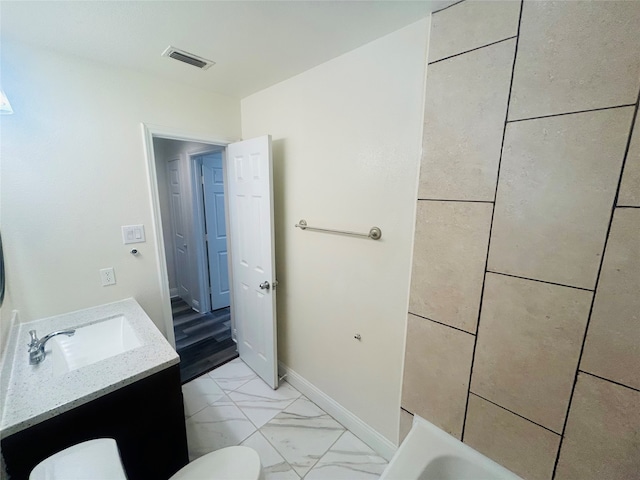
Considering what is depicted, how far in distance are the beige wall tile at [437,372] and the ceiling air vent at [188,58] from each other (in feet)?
6.03

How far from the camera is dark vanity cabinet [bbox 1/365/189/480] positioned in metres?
0.87

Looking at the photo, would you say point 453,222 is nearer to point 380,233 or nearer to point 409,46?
point 380,233

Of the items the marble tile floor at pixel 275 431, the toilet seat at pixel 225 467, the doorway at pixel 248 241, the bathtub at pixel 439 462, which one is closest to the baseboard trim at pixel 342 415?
the marble tile floor at pixel 275 431

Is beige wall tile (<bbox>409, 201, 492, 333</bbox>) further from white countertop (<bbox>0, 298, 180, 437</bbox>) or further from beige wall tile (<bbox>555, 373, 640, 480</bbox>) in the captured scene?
white countertop (<bbox>0, 298, 180, 437</bbox>)

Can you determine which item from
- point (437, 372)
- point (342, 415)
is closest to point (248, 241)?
point (342, 415)

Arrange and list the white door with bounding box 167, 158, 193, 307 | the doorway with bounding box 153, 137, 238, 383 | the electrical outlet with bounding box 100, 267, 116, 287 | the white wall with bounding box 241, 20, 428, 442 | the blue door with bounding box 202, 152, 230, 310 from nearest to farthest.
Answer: the white wall with bounding box 241, 20, 428, 442 → the electrical outlet with bounding box 100, 267, 116, 287 → the doorway with bounding box 153, 137, 238, 383 → the blue door with bounding box 202, 152, 230, 310 → the white door with bounding box 167, 158, 193, 307

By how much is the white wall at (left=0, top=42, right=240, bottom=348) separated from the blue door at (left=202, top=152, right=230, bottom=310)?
3.89ft

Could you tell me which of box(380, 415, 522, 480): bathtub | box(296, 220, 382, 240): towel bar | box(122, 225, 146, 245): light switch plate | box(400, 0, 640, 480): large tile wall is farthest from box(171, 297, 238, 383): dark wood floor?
box(400, 0, 640, 480): large tile wall

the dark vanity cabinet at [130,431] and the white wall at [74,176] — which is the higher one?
the white wall at [74,176]

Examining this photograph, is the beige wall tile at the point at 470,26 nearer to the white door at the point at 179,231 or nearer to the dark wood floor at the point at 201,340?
the dark wood floor at the point at 201,340

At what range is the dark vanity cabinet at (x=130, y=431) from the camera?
2.84 ft

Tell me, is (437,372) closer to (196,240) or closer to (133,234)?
(133,234)

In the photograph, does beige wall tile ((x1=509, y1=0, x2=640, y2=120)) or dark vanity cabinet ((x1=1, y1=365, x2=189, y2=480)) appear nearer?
beige wall tile ((x1=509, y1=0, x2=640, y2=120))

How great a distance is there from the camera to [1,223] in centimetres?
131
